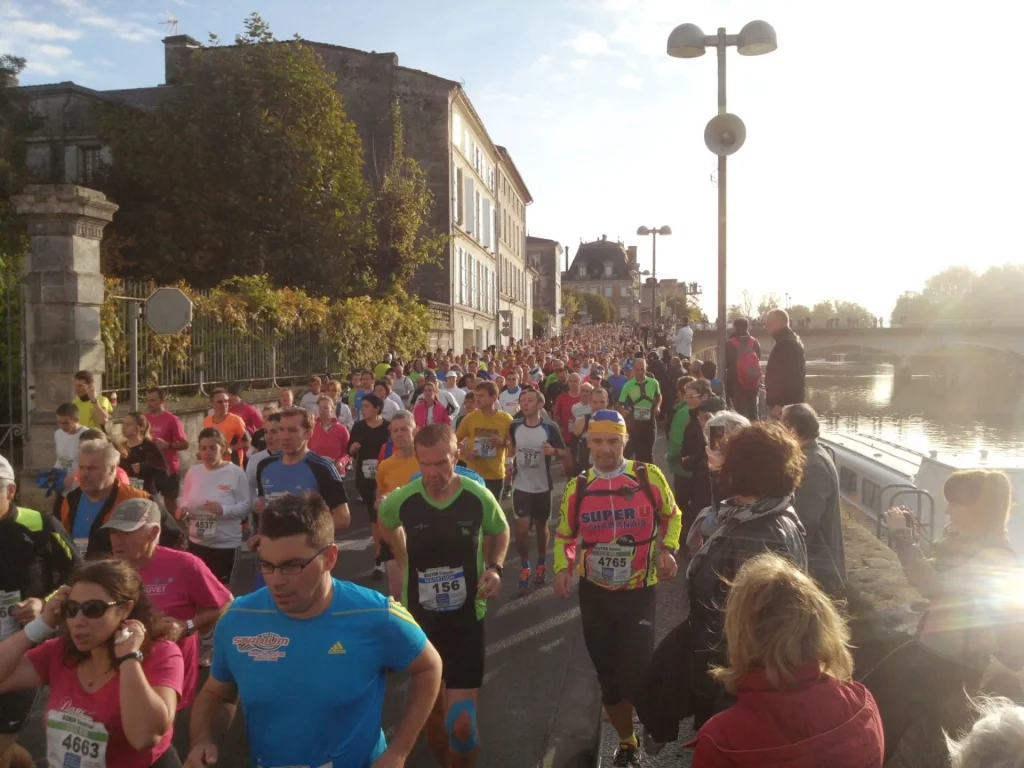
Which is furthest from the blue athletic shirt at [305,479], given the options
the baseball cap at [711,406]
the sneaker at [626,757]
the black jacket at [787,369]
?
the black jacket at [787,369]

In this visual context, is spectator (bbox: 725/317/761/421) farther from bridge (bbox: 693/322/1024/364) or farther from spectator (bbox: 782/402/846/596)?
bridge (bbox: 693/322/1024/364)

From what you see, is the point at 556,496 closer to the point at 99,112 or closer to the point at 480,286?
the point at 99,112

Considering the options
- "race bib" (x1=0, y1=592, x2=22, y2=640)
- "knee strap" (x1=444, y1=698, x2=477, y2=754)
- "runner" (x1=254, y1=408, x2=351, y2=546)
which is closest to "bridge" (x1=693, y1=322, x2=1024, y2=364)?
"runner" (x1=254, y1=408, x2=351, y2=546)

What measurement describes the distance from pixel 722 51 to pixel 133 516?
8.12m

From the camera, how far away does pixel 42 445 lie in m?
10.0

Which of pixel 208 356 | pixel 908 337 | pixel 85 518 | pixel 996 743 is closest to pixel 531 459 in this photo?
pixel 85 518

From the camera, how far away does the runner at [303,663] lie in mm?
2594

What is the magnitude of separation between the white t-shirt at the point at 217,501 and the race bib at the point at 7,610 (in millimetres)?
2009

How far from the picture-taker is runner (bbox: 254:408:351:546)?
583cm

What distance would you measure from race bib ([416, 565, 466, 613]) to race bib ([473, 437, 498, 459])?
3495 mm

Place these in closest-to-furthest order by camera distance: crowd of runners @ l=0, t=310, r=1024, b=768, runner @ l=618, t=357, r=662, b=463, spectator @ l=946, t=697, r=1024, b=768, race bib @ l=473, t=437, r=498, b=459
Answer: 1. spectator @ l=946, t=697, r=1024, b=768
2. crowd of runners @ l=0, t=310, r=1024, b=768
3. race bib @ l=473, t=437, r=498, b=459
4. runner @ l=618, t=357, r=662, b=463

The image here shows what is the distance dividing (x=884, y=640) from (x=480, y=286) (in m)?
39.1

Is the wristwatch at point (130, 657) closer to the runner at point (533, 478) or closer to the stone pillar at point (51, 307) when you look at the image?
the runner at point (533, 478)

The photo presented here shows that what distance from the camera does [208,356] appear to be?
1416 cm
